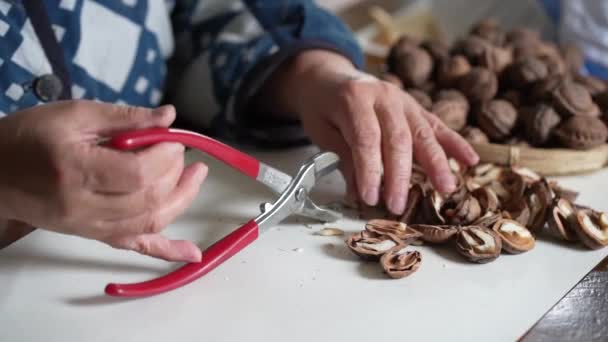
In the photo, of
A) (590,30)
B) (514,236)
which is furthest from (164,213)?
(590,30)

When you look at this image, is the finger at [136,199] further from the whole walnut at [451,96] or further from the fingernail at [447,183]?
the whole walnut at [451,96]

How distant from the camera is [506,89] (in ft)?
2.52

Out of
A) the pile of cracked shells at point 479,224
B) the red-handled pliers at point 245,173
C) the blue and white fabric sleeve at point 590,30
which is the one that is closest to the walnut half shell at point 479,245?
the pile of cracked shells at point 479,224

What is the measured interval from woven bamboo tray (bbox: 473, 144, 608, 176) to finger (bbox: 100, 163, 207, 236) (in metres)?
0.33

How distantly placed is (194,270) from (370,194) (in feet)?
0.54

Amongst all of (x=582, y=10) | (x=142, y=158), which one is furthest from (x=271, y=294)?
(x=582, y=10)

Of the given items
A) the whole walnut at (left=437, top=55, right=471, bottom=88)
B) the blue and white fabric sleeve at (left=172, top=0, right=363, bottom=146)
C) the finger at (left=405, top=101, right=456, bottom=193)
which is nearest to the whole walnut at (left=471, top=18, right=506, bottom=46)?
the whole walnut at (left=437, top=55, right=471, bottom=88)

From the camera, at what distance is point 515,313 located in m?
0.45

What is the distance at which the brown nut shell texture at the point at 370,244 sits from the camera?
505mm

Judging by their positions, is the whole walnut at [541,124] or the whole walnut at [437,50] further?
the whole walnut at [437,50]

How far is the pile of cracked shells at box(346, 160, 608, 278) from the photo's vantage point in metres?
0.51

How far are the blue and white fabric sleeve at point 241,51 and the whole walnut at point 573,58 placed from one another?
0.29 meters

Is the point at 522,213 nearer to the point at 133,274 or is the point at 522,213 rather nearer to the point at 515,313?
the point at 515,313

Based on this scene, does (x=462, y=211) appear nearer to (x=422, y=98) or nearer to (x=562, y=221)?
(x=562, y=221)
